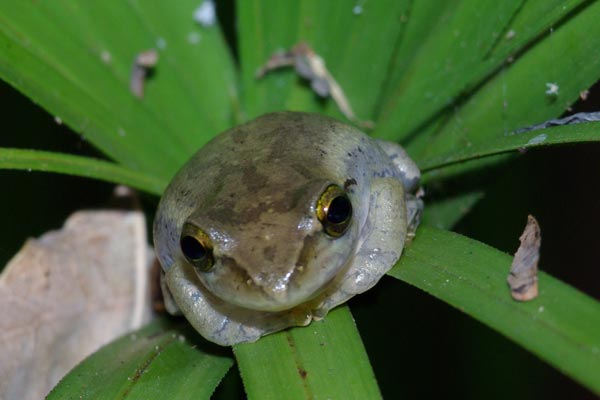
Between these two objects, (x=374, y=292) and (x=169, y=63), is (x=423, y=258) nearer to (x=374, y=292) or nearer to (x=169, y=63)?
(x=374, y=292)

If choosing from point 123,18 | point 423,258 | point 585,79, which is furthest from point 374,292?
point 123,18

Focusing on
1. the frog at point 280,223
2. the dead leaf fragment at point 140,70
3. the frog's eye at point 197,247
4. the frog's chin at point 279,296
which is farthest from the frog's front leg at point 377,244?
the dead leaf fragment at point 140,70

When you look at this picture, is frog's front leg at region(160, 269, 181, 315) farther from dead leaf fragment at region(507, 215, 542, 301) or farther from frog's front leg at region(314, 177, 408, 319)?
dead leaf fragment at region(507, 215, 542, 301)

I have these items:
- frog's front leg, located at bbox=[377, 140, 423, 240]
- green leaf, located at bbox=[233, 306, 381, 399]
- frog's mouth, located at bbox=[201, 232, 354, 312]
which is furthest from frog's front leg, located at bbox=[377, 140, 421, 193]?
green leaf, located at bbox=[233, 306, 381, 399]

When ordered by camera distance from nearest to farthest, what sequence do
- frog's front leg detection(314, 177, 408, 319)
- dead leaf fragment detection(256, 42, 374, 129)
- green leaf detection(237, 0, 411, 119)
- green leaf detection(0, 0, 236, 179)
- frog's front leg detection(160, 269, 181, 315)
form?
frog's front leg detection(314, 177, 408, 319) → frog's front leg detection(160, 269, 181, 315) → green leaf detection(0, 0, 236, 179) → green leaf detection(237, 0, 411, 119) → dead leaf fragment detection(256, 42, 374, 129)

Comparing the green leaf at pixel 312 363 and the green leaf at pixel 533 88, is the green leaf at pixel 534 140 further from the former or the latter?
the green leaf at pixel 312 363

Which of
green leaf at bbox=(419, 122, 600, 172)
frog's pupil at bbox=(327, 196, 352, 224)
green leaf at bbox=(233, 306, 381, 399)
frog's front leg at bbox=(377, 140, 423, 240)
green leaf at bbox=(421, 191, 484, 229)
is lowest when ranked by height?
green leaf at bbox=(421, 191, 484, 229)
